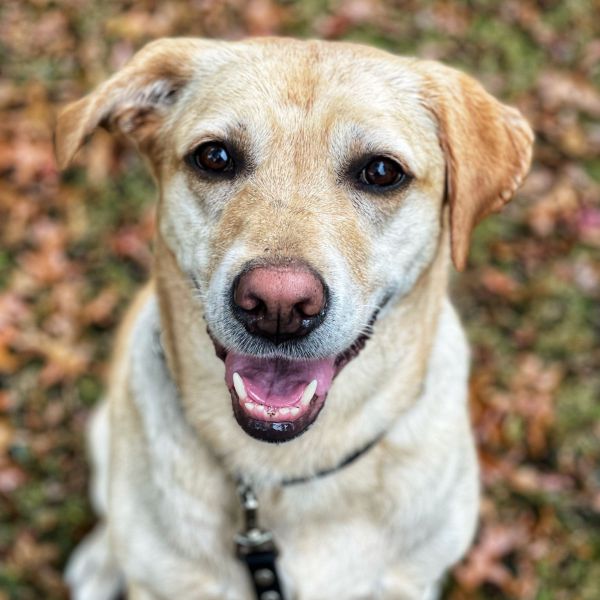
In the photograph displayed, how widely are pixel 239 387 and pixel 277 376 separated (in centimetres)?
13

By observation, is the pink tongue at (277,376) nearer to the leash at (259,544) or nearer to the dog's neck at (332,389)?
the dog's neck at (332,389)

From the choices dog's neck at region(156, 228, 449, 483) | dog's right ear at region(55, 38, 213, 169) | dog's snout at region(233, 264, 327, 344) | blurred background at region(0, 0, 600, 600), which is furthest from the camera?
blurred background at region(0, 0, 600, 600)

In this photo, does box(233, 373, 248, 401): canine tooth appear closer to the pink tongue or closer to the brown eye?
the pink tongue

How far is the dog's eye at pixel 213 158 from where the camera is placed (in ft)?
8.61

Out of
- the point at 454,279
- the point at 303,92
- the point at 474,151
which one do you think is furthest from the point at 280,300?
the point at 454,279

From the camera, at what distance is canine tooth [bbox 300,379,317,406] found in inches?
99.0

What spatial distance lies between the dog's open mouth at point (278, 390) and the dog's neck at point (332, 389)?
0.63 feet

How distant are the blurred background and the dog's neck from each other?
1.58 metres

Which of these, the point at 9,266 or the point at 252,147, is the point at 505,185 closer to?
the point at 252,147

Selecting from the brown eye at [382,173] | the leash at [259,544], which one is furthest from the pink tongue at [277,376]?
the brown eye at [382,173]

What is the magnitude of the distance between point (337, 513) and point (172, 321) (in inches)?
35.3

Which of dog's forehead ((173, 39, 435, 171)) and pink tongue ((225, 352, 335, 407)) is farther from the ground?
dog's forehead ((173, 39, 435, 171))

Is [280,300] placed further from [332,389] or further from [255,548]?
[255,548]

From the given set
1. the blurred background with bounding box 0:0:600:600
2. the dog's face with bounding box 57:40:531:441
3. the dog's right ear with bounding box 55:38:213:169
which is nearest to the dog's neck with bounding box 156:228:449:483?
the dog's face with bounding box 57:40:531:441
